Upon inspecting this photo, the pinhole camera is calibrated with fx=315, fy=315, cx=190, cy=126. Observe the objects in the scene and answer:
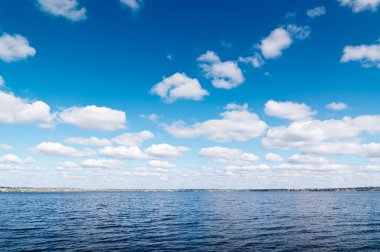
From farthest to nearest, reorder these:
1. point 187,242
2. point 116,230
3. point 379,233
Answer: point 116,230 → point 379,233 → point 187,242

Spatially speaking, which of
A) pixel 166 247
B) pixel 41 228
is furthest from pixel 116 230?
pixel 166 247

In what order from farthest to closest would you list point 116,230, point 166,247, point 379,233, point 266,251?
1. point 116,230
2. point 379,233
3. point 166,247
4. point 266,251

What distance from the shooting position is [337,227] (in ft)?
184

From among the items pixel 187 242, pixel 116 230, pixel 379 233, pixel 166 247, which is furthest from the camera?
pixel 116 230

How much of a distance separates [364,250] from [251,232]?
16.6m

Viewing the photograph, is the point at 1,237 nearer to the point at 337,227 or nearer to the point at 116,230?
the point at 116,230

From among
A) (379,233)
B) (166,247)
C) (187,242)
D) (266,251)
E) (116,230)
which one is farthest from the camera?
(116,230)

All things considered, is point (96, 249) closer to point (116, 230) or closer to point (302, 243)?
point (116, 230)

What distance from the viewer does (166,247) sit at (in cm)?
3897

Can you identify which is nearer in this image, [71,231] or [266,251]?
[266,251]

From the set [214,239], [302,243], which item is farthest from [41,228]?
[302,243]

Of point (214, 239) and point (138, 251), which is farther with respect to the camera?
point (214, 239)

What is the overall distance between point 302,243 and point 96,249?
85.7 ft

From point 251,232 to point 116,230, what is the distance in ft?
Answer: 73.3
